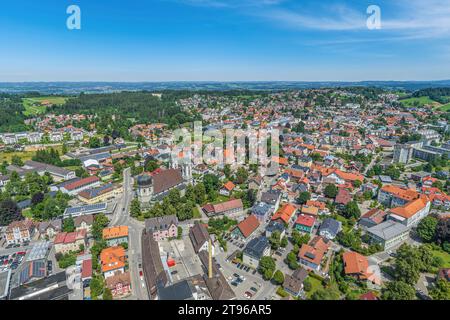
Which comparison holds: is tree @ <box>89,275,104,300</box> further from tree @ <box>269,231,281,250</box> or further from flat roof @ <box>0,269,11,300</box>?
tree @ <box>269,231,281,250</box>

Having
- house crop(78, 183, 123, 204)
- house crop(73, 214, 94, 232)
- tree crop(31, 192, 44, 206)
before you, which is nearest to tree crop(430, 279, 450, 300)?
house crop(73, 214, 94, 232)

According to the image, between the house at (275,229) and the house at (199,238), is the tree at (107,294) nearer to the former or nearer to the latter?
the house at (199,238)

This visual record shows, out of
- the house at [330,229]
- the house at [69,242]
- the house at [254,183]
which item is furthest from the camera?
the house at [254,183]

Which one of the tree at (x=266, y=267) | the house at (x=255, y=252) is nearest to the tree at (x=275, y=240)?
the house at (x=255, y=252)

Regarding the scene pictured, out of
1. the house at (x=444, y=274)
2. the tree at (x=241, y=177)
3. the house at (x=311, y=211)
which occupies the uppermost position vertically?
the tree at (x=241, y=177)

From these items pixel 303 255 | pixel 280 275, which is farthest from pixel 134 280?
pixel 303 255

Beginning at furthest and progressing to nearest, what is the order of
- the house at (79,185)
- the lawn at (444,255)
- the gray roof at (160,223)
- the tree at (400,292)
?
the house at (79,185)
the gray roof at (160,223)
the lawn at (444,255)
the tree at (400,292)
